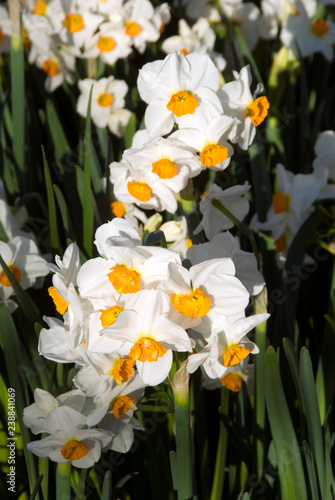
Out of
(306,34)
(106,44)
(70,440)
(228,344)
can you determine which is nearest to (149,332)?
(228,344)

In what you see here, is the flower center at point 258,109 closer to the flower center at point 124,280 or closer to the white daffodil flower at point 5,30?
the flower center at point 124,280

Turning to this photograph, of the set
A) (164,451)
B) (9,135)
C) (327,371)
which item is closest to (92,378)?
(164,451)

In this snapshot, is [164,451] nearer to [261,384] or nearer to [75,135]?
[261,384]

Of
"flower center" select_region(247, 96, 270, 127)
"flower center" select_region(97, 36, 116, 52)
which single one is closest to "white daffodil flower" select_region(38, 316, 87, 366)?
"flower center" select_region(247, 96, 270, 127)

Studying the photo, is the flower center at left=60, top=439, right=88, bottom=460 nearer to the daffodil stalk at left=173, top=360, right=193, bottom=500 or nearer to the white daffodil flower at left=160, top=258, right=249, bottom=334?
the daffodil stalk at left=173, top=360, right=193, bottom=500

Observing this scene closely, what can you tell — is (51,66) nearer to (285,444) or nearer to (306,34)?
(306,34)

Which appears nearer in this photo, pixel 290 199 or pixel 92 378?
pixel 92 378
